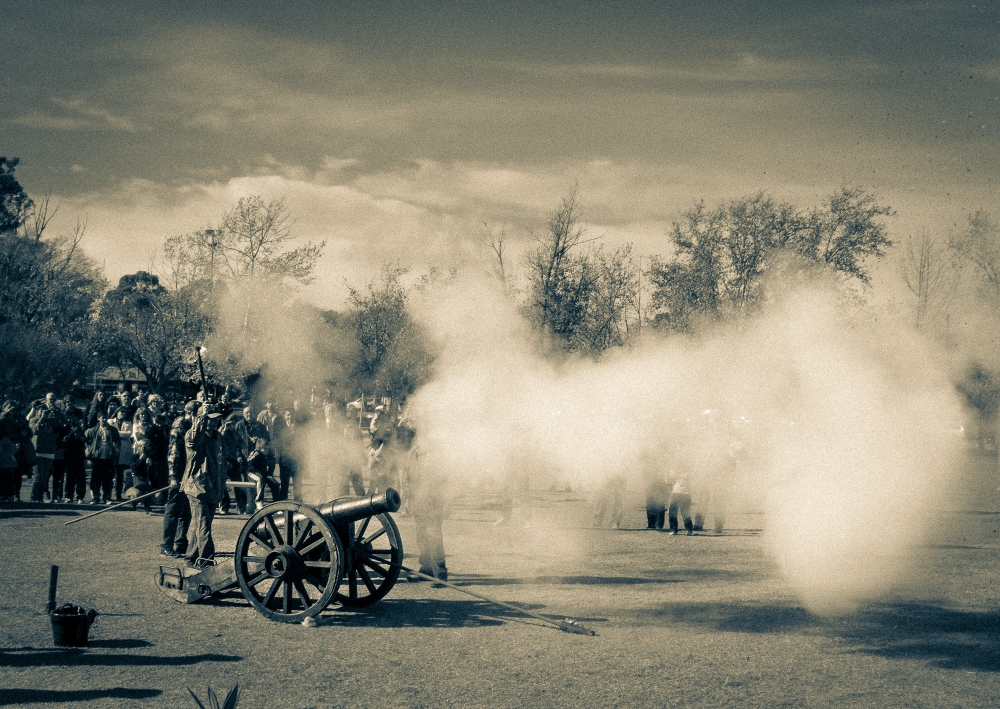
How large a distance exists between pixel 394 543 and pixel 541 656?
2049mm

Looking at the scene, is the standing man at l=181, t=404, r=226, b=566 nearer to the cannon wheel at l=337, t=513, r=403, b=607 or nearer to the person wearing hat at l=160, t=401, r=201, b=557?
the person wearing hat at l=160, t=401, r=201, b=557

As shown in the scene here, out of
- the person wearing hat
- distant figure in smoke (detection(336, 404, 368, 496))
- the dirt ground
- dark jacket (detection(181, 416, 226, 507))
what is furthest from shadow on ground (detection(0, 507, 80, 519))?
dark jacket (detection(181, 416, 226, 507))

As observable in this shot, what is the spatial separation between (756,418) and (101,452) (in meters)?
10.6

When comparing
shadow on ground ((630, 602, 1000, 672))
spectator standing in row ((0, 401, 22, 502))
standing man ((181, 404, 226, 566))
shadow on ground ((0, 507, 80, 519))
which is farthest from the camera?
spectator standing in row ((0, 401, 22, 502))

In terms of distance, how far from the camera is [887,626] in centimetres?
734

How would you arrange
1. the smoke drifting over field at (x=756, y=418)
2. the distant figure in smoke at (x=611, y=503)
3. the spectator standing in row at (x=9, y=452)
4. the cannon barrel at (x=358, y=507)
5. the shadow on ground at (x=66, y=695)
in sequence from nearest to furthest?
1. the shadow on ground at (x=66, y=695)
2. the cannon barrel at (x=358, y=507)
3. the smoke drifting over field at (x=756, y=418)
4. the distant figure in smoke at (x=611, y=503)
5. the spectator standing in row at (x=9, y=452)

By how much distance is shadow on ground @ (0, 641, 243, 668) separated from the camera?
5.77 meters

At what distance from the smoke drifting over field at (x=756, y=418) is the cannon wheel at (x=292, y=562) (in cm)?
242

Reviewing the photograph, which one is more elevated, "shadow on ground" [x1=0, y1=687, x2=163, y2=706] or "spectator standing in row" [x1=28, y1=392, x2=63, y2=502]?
"spectator standing in row" [x1=28, y1=392, x2=63, y2=502]

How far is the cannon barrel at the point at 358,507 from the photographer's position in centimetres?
729

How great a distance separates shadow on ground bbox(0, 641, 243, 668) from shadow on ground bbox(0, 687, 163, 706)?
1.83 ft

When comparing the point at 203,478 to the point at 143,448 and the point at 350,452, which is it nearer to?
the point at 143,448

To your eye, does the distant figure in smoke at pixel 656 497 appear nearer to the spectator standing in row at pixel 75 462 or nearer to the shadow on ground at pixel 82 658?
the shadow on ground at pixel 82 658

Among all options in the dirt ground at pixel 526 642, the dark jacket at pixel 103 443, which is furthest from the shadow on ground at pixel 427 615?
the dark jacket at pixel 103 443
